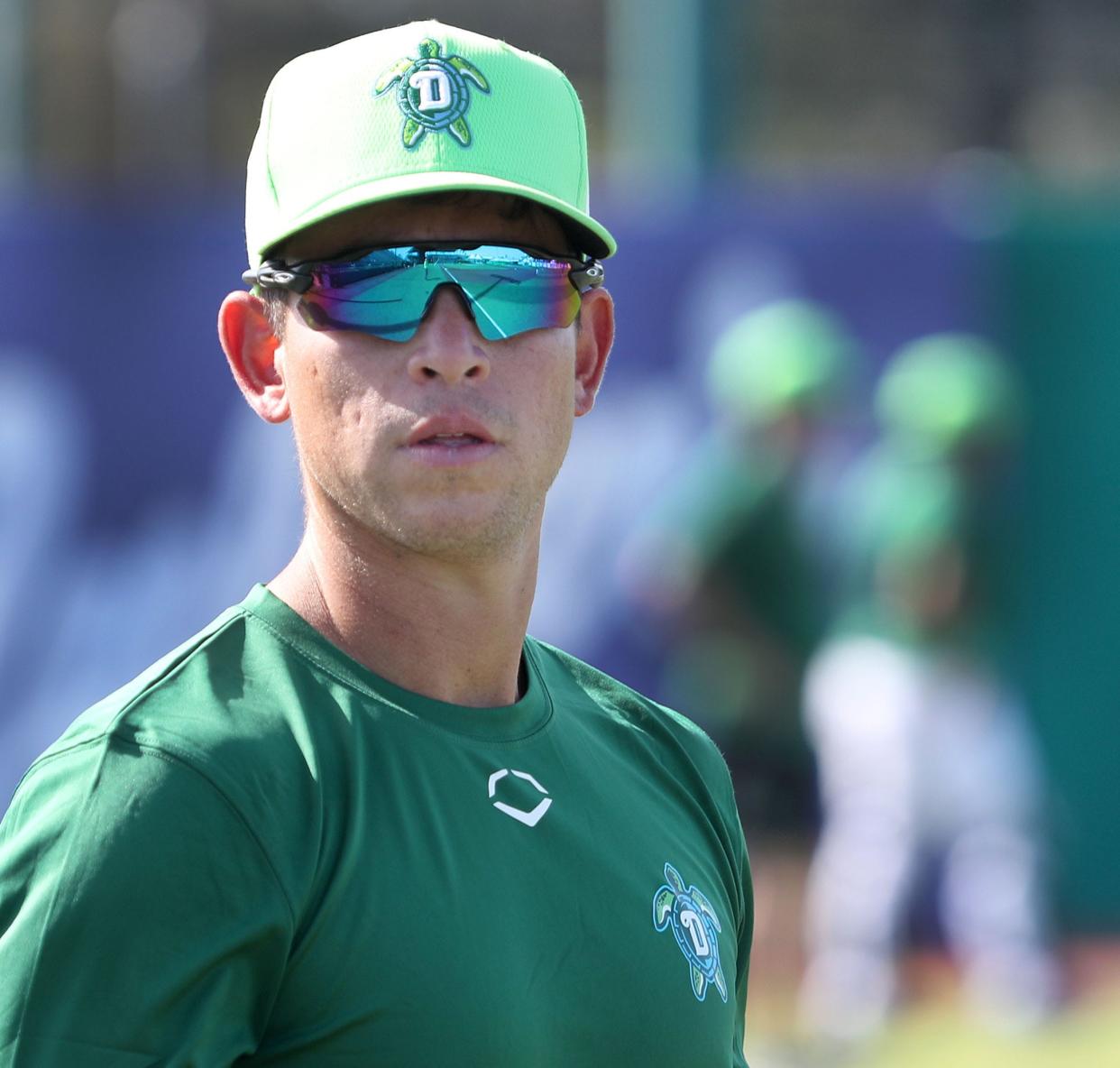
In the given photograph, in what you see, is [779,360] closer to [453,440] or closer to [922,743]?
[922,743]

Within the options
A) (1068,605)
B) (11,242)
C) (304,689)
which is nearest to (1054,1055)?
(1068,605)

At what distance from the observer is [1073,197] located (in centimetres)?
835

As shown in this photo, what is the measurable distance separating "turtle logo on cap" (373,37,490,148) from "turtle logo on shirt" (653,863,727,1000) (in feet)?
2.68

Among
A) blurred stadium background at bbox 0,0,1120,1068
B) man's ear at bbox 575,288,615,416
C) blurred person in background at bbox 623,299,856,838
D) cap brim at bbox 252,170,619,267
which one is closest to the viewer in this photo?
cap brim at bbox 252,170,619,267

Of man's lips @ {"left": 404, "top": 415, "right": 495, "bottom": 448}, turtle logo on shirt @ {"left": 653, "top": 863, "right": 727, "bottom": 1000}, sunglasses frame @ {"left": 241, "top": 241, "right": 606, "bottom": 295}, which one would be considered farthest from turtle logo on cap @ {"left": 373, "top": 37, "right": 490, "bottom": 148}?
turtle logo on shirt @ {"left": 653, "top": 863, "right": 727, "bottom": 1000}

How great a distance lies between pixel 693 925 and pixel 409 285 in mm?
746

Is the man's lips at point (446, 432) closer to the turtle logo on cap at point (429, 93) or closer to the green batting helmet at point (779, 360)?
the turtle logo on cap at point (429, 93)

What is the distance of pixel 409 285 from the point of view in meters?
2.12

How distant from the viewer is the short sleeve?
1727mm

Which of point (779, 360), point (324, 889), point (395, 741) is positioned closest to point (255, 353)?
point (395, 741)

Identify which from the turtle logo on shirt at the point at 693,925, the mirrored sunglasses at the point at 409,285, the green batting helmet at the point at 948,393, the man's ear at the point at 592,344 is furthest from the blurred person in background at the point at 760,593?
the mirrored sunglasses at the point at 409,285

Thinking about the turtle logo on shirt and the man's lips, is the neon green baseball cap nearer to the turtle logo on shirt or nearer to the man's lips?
the man's lips

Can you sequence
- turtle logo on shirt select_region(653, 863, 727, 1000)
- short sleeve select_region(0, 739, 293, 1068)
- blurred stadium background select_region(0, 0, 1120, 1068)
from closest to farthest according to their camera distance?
short sleeve select_region(0, 739, 293, 1068) → turtle logo on shirt select_region(653, 863, 727, 1000) → blurred stadium background select_region(0, 0, 1120, 1068)

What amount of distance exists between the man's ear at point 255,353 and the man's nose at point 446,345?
194 millimetres
